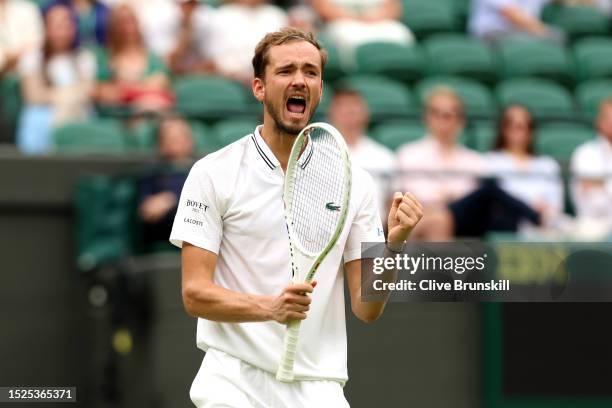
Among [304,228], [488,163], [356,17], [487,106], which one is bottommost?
[304,228]

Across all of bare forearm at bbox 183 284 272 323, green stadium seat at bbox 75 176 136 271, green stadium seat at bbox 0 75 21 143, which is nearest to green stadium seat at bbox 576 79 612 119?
green stadium seat at bbox 75 176 136 271

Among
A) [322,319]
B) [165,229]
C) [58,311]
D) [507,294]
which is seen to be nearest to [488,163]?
[165,229]

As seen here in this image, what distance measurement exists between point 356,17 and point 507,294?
6366mm

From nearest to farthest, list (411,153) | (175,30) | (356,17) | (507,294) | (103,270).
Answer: (507,294), (103,270), (411,153), (175,30), (356,17)

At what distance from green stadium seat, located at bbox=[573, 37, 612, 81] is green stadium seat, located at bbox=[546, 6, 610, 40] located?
1.72 feet

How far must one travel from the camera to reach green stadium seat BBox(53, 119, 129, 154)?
9.06 metres

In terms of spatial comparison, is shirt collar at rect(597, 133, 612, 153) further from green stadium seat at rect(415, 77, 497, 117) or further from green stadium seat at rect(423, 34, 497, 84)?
green stadium seat at rect(423, 34, 497, 84)

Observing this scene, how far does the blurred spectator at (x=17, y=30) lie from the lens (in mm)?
9742

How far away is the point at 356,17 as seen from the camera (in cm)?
1151

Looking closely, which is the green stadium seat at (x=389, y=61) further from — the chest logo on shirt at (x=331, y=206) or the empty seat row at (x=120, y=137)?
the chest logo on shirt at (x=331, y=206)

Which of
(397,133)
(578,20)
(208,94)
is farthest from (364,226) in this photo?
(578,20)

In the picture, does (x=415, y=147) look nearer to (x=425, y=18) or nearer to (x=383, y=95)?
(x=383, y=95)

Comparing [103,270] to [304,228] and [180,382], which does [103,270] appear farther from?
[304,228]

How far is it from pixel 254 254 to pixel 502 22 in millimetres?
7971
